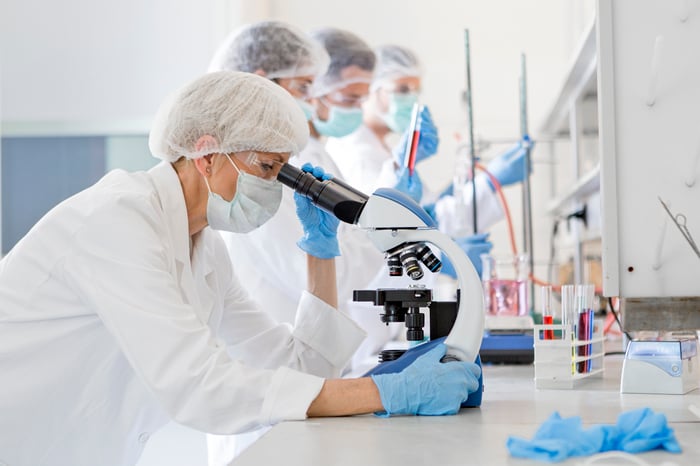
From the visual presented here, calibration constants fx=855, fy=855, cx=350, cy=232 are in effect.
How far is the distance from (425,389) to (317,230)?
621mm

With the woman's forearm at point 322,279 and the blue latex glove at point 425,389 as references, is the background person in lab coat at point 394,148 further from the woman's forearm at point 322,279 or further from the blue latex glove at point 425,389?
the blue latex glove at point 425,389

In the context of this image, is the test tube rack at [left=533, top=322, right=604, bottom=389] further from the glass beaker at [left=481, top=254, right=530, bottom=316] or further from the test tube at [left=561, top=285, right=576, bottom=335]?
the glass beaker at [left=481, top=254, right=530, bottom=316]

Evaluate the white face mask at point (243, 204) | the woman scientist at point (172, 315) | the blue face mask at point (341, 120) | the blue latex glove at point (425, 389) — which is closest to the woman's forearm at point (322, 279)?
the woman scientist at point (172, 315)

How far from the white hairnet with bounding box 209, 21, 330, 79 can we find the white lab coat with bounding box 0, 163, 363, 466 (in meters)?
0.79

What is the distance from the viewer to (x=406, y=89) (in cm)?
373

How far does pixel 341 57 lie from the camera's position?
3.02 meters

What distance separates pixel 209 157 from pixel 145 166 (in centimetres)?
283

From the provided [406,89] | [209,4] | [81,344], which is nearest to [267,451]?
[81,344]

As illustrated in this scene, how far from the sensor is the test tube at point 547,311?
64.0 inches

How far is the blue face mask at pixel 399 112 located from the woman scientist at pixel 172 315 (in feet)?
5.91

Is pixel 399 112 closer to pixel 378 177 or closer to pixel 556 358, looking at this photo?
pixel 378 177

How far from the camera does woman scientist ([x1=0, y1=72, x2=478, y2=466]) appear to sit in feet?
4.25

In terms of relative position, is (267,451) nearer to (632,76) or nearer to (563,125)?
(632,76)

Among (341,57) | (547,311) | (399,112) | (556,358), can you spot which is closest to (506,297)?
(547,311)
